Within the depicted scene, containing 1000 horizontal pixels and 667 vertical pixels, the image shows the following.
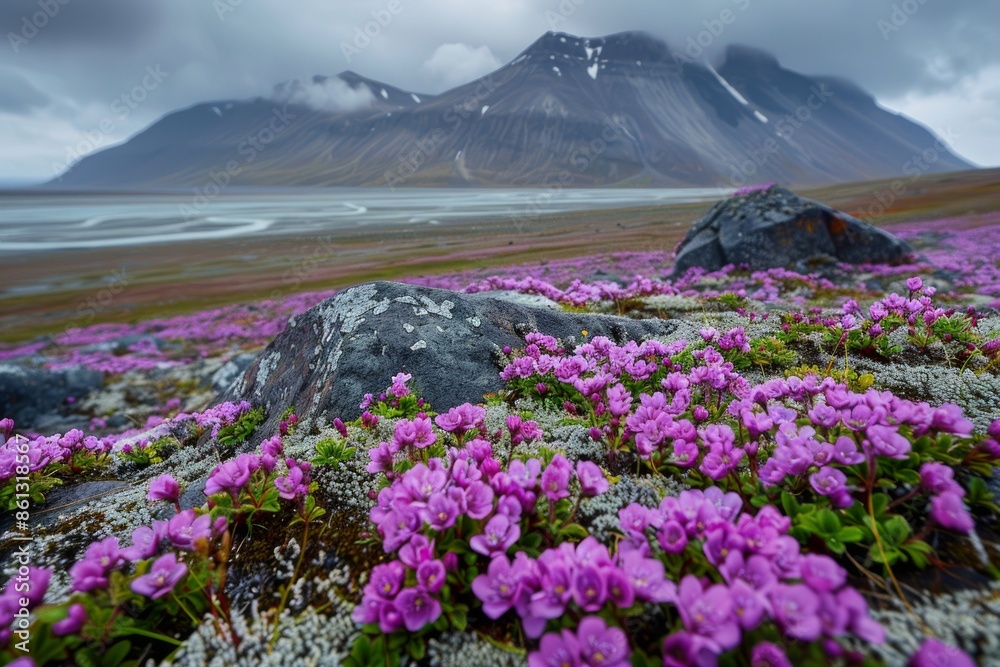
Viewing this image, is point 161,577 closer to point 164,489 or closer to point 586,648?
point 164,489

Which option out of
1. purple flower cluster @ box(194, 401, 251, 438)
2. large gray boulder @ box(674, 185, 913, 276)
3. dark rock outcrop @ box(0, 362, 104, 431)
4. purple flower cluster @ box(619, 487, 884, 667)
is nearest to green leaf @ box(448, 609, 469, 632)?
purple flower cluster @ box(619, 487, 884, 667)

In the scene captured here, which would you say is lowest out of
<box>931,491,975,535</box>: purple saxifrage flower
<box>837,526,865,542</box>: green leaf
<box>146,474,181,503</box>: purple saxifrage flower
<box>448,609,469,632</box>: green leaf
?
<box>448,609,469,632</box>: green leaf

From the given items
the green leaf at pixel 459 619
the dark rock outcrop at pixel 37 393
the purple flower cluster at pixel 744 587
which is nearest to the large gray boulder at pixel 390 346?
the green leaf at pixel 459 619

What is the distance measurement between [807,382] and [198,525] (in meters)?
3.71

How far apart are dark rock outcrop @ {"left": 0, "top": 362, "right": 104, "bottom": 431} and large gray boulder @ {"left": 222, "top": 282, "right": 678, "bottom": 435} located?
47.5 feet

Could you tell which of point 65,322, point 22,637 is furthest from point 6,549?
point 65,322

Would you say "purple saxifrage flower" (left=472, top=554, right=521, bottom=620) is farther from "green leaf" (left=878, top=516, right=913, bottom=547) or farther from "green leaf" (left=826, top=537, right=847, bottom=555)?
"green leaf" (left=878, top=516, right=913, bottom=547)

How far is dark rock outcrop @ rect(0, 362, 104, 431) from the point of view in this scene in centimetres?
1470

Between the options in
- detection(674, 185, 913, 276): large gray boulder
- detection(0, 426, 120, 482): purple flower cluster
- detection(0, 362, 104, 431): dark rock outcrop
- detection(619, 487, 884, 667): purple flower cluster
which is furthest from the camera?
detection(674, 185, 913, 276): large gray boulder

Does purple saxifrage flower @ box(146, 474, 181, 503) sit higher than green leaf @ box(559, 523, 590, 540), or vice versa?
purple saxifrage flower @ box(146, 474, 181, 503)

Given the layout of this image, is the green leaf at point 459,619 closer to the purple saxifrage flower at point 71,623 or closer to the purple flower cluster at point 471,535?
the purple flower cluster at point 471,535

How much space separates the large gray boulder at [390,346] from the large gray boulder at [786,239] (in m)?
13.7

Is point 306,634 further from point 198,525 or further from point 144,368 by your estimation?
point 144,368

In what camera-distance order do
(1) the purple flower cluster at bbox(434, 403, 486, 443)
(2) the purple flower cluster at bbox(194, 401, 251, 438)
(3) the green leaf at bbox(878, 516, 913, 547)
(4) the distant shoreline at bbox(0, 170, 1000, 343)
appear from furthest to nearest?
(4) the distant shoreline at bbox(0, 170, 1000, 343), (2) the purple flower cluster at bbox(194, 401, 251, 438), (1) the purple flower cluster at bbox(434, 403, 486, 443), (3) the green leaf at bbox(878, 516, 913, 547)
